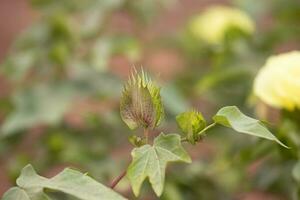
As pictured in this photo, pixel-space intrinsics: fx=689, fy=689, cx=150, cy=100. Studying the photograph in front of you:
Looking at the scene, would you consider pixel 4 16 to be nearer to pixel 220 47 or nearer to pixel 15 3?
pixel 15 3

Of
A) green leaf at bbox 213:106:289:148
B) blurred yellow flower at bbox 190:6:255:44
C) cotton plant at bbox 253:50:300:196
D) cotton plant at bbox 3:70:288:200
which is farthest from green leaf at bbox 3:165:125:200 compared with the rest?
blurred yellow flower at bbox 190:6:255:44

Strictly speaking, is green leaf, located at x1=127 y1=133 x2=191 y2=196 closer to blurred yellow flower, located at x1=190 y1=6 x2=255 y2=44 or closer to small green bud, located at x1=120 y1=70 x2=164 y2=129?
small green bud, located at x1=120 y1=70 x2=164 y2=129

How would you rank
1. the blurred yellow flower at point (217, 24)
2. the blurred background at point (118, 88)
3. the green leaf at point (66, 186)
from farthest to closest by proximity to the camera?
the blurred yellow flower at point (217, 24) → the blurred background at point (118, 88) → the green leaf at point (66, 186)

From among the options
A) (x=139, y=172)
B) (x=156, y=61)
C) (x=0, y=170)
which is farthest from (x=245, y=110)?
(x=156, y=61)

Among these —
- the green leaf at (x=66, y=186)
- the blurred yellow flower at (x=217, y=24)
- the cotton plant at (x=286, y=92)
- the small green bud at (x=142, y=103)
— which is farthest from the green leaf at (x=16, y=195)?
the blurred yellow flower at (x=217, y=24)

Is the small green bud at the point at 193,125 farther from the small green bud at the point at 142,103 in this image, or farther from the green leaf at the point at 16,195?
the green leaf at the point at 16,195

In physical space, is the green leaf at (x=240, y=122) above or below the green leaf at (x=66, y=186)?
above
